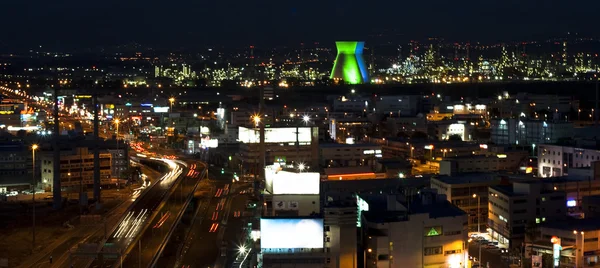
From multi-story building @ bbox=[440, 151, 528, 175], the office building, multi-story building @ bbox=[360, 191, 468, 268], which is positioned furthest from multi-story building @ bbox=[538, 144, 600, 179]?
Result: the office building

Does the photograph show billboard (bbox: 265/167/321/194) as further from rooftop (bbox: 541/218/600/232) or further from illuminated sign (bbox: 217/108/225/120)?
illuminated sign (bbox: 217/108/225/120)

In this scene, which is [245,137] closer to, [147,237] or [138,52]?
[147,237]

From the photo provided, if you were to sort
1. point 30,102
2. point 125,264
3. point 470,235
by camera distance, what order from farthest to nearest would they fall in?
point 30,102 → point 470,235 → point 125,264

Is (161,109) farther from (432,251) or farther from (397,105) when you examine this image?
(432,251)

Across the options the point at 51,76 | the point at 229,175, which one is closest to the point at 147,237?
the point at 229,175

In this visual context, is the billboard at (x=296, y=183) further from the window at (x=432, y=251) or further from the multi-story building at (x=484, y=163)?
the multi-story building at (x=484, y=163)

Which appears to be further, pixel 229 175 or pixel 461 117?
pixel 461 117

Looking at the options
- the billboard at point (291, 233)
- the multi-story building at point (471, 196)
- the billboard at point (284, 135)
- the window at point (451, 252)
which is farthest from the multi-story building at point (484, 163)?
the billboard at point (291, 233)
